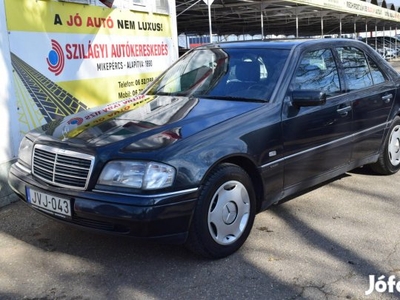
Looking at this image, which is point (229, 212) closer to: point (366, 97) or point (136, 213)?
point (136, 213)

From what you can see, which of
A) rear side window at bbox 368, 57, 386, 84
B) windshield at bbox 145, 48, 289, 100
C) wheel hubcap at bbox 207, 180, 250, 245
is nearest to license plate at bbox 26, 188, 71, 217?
wheel hubcap at bbox 207, 180, 250, 245

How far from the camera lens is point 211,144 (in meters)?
3.27

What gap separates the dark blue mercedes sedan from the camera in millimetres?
3066

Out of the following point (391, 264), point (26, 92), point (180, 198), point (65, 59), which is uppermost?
point (65, 59)

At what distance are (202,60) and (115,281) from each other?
2429mm

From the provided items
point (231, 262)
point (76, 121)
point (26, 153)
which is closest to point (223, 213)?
point (231, 262)

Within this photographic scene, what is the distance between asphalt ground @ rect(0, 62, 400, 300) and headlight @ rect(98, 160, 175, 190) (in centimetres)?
71

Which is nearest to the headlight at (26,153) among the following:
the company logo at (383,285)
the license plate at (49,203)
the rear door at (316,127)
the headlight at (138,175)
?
the license plate at (49,203)

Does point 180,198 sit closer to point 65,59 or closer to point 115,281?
point 115,281

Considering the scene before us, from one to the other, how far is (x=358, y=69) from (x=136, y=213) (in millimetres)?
3207

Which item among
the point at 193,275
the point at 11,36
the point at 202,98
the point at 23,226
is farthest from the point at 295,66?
the point at 11,36

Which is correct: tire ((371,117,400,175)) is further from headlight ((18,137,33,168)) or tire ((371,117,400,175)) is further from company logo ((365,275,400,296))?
headlight ((18,137,33,168))

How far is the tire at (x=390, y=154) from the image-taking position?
544 cm

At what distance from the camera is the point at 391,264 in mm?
3375
